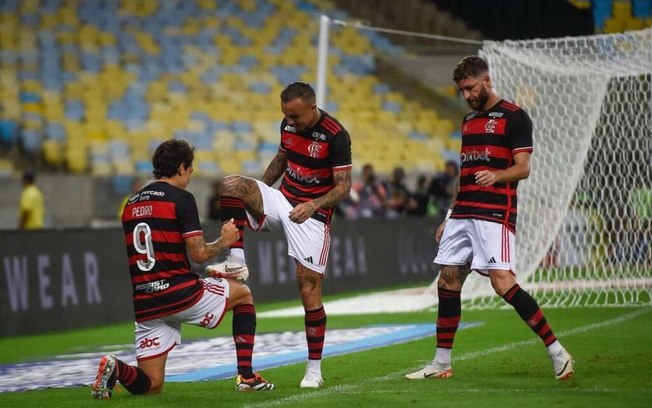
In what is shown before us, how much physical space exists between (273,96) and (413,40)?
5.09 metres

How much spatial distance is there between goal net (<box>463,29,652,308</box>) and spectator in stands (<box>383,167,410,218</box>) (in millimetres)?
4837

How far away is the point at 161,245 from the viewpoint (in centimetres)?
760

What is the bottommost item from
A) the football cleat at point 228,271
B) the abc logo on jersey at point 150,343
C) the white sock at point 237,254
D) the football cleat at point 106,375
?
the football cleat at point 106,375

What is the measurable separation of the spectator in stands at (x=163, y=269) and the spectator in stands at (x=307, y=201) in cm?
25

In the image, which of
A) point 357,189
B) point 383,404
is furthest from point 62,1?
point 383,404

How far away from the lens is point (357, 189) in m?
21.3

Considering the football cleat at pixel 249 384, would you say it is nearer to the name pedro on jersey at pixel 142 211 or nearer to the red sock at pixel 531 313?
the name pedro on jersey at pixel 142 211

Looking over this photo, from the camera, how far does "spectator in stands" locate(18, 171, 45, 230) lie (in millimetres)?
17906

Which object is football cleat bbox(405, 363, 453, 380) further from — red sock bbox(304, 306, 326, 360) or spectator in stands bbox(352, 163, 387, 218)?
spectator in stands bbox(352, 163, 387, 218)

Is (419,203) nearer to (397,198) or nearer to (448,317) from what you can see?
(397,198)

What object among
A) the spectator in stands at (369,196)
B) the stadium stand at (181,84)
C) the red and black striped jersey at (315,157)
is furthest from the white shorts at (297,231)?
the stadium stand at (181,84)

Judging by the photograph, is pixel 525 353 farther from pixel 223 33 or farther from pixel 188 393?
pixel 223 33

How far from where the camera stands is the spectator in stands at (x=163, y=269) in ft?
24.8

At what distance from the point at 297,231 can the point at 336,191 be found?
36 centimetres
